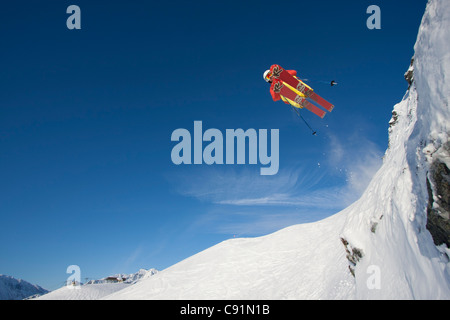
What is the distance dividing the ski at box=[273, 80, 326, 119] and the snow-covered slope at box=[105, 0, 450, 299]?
21.6 feet

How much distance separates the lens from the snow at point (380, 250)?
7.65 metres

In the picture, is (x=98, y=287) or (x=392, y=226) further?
(x=98, y=287)

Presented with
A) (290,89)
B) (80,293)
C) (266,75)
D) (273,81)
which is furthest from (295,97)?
(80,293)

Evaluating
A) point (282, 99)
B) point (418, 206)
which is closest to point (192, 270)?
point (282, 99)

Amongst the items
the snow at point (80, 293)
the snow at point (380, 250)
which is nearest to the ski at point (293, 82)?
the snow at point (380, 250)

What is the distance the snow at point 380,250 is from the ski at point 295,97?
627 centimetres

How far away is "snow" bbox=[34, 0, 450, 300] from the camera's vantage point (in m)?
7.65

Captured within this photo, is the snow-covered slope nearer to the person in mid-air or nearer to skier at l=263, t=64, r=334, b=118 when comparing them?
skier at l=263, t=64, r=334, b=118

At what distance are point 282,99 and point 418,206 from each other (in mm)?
12725

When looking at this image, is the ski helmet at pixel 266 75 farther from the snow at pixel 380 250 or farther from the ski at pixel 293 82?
the snow at pixel 380 250

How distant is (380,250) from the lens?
1176 cm

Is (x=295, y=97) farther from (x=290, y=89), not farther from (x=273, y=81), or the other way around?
(x=273, y=81)
